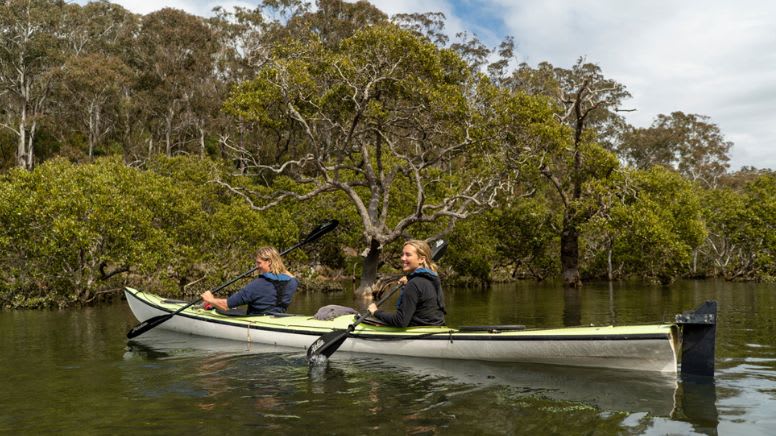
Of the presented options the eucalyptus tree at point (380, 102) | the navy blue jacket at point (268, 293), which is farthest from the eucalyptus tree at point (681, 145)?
the navy blue jacket at point (268, 293)

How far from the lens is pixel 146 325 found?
10773mm

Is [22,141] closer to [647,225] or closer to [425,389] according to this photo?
[647,225]

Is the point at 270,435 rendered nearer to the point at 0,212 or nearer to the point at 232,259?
the point at 0,212

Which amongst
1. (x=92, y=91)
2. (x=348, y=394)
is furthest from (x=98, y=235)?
(x=92, y=91)

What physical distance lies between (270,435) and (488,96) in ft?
55.8

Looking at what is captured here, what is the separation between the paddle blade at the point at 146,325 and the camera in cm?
1069

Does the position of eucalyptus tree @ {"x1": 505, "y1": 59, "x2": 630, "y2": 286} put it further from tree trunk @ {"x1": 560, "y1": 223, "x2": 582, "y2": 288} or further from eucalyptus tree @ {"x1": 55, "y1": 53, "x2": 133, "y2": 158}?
eucalyptus tree @ {"x1": 55, "y1": 53, "x2": 133, "y2": 158}

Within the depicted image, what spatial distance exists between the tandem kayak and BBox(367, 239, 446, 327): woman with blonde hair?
0.60ft

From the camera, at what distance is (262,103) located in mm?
21125

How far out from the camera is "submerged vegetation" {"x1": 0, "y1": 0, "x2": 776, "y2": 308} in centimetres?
1844

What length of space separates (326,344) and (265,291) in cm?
222

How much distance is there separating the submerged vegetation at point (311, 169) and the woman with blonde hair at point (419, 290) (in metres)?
11.2

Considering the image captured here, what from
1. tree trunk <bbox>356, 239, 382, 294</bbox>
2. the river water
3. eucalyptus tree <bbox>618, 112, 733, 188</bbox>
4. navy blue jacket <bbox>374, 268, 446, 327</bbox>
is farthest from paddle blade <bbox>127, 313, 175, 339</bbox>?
eucalyptus tree <bbox>618, 112, 733, 188</bbox>

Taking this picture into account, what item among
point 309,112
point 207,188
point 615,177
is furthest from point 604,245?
point 207,188
